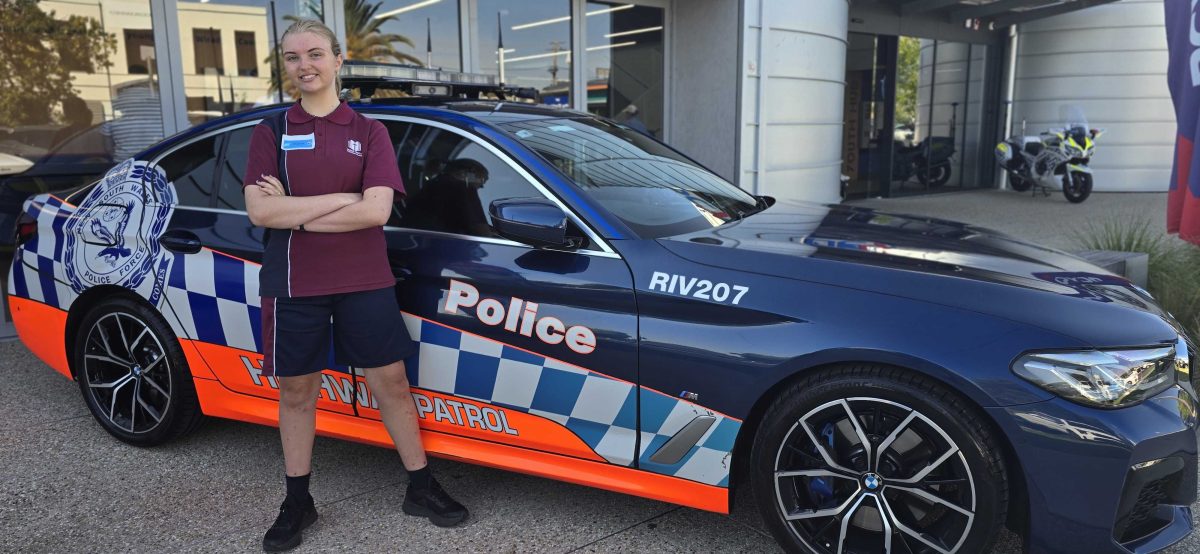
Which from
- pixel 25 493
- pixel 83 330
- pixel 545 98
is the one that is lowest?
pixel 25 493

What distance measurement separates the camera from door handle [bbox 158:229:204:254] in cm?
315

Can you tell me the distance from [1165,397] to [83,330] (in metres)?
3.95

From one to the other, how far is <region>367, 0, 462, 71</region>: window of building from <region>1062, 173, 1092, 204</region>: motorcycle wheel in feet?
33.5

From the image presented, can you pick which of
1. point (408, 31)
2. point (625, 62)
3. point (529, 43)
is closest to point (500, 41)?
point (529, 43)

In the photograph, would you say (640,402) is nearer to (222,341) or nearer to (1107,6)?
(222,341)

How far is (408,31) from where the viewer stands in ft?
24.0

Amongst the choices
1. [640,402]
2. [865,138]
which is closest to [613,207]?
[640,402]

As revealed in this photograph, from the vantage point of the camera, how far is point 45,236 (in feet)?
11.9

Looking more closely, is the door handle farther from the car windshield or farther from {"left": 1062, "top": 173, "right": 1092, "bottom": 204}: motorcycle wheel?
{"left": 1062, "top": 173, "right": 1092, "bottom": 204}: motorcycle wheel

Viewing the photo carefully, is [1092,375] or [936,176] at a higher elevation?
[1092,375]

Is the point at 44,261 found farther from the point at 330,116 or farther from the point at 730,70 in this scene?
the point at 730,70

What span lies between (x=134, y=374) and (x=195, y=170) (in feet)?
2.98

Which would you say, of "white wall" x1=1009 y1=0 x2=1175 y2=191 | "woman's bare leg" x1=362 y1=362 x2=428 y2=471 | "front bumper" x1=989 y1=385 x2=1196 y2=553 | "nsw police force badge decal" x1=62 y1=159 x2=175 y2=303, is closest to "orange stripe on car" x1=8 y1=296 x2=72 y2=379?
"nsw police force badge decal" x1=62 y1=159 x2=175 y2=303

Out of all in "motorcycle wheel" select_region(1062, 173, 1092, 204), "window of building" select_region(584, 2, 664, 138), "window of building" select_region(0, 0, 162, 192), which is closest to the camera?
"window of building" select_region(0, 0, 162, 192)
